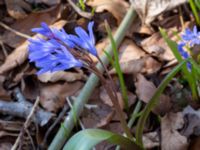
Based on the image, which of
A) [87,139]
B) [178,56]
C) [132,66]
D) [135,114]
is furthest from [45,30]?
[132,66]

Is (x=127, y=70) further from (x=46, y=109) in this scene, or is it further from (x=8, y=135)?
(x=8, y=135)

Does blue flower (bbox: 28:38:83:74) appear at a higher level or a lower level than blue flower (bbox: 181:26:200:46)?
higher

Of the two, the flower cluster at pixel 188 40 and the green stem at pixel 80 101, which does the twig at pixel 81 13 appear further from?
the flower cluster at pixel 188 40

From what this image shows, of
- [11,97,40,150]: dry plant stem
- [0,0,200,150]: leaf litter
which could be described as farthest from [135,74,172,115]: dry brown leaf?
[11,97,40,150]: dry plant stem

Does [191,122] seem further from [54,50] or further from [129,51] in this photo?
[54,50]

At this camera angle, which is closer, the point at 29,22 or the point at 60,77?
the point at 60,77

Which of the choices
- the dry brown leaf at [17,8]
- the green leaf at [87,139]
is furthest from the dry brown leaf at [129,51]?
the green leaf at [87,139]

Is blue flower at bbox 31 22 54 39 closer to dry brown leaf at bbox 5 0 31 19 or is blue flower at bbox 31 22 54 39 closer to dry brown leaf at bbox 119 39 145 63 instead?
dry brown leaf at bbox 119 39 145 63
